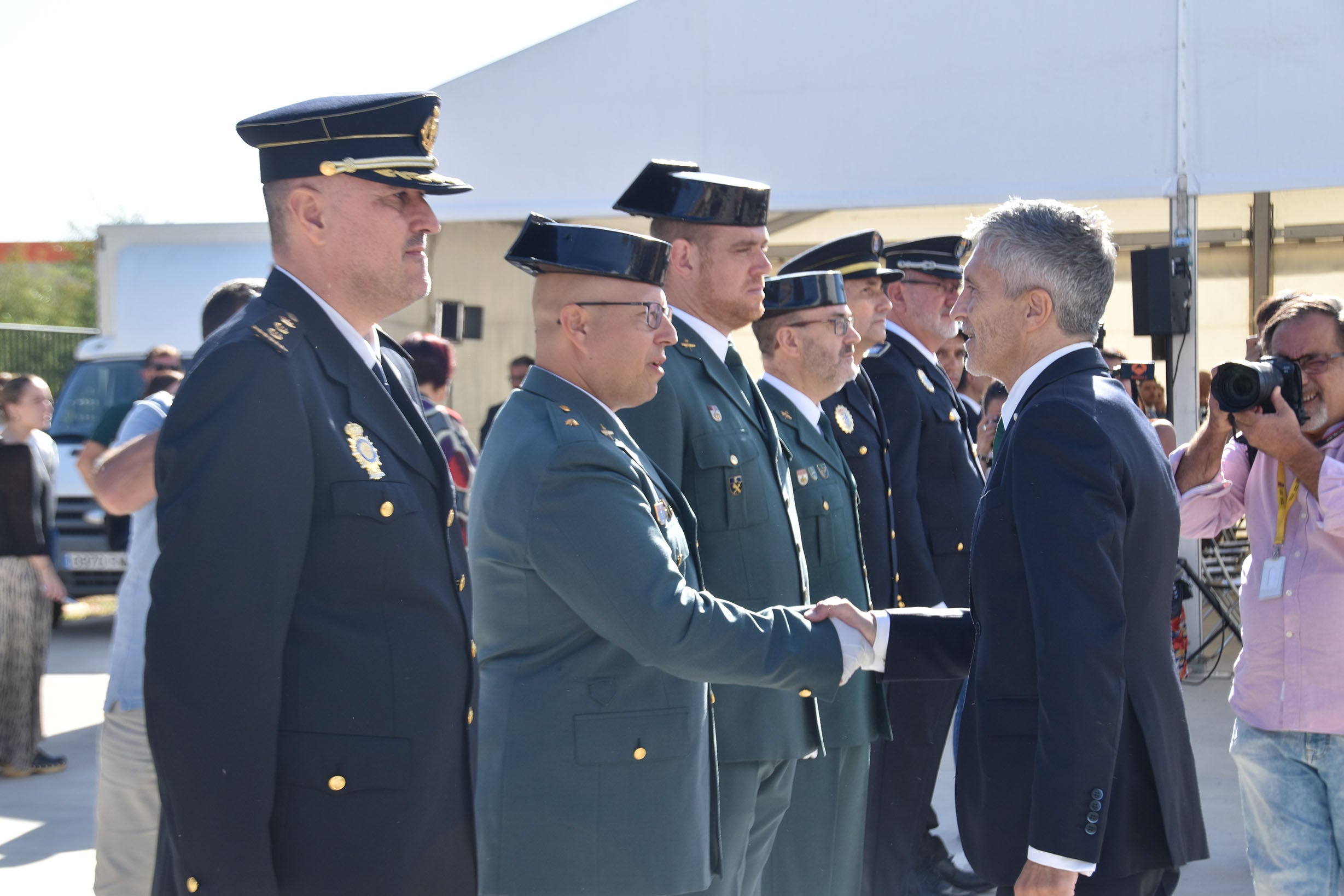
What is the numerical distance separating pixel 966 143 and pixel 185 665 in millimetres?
6703

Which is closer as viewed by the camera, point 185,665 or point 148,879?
point 185,665

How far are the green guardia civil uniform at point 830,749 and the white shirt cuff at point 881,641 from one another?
0.73 metres

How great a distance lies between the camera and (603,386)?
7.93 feet

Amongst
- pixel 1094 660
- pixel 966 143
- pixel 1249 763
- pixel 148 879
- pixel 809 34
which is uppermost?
pixel 809 34

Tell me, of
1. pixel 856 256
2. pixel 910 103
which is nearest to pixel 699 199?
pixel 856 256

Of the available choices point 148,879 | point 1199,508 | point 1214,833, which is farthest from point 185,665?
point 1214,833

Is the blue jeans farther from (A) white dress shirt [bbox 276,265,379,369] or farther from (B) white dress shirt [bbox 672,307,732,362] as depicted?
(A) white dress shirt [bbox 276,265,379,369]

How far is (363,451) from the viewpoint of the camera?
1.77 m

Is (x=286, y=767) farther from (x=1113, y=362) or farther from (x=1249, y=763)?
(x=1113, y=362)

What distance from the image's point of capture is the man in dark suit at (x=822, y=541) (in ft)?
10.7

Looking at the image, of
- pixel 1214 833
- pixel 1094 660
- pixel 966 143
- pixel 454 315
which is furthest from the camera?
pixel 454 315

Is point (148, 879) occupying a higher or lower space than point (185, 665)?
lower

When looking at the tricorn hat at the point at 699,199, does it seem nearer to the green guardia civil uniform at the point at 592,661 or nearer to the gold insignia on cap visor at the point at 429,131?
the green guardia civil uniform at the point at 592,661

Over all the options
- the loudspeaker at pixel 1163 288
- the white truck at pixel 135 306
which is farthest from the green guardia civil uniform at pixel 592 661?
the white truck at pixel 135 306
